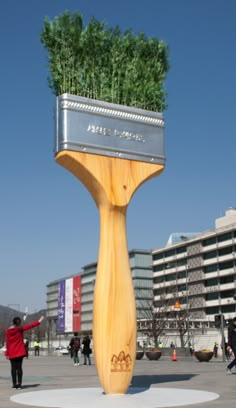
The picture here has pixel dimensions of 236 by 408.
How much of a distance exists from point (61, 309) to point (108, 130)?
142629 mm

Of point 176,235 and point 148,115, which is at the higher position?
point 176,235

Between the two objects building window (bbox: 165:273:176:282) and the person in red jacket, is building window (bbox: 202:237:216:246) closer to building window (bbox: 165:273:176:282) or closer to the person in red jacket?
building window (bbox: 165:273:176:282)

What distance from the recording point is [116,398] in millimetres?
10547

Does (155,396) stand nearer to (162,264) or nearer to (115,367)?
(115,367)

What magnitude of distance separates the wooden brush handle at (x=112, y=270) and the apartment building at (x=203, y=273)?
73.0m

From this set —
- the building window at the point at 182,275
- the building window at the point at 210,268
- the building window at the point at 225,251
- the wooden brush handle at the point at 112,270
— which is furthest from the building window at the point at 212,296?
the wooden brush handle at the point at 112,270

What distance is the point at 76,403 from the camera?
32.9 feet

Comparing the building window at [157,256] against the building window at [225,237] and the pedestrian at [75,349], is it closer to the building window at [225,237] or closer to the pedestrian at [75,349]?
the building window at [225,237]

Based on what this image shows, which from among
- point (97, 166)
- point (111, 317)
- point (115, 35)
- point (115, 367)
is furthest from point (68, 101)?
point (115, 367)

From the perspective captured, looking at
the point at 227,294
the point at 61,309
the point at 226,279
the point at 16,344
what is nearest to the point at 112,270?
the point at 16,344

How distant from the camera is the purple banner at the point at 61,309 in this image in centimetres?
14662

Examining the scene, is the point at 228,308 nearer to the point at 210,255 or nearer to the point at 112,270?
the point at 210,255

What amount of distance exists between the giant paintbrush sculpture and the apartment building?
72.7 metres

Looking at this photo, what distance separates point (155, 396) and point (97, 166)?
479 centimetres
